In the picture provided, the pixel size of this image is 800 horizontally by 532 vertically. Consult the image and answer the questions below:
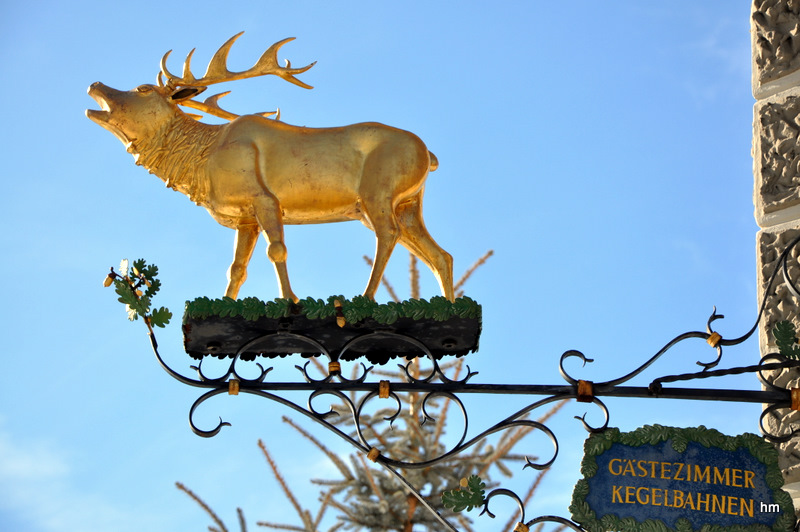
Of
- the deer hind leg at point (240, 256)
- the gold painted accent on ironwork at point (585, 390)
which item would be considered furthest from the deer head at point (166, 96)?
the gold painted accent on ironwork at point (585, 390)

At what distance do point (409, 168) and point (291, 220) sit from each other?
1.87 ft

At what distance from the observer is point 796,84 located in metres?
5.28

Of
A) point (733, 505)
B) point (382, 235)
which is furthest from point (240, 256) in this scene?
point (733, 505)

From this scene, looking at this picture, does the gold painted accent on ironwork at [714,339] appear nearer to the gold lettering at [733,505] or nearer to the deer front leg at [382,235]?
the gold lettering at [733,505]

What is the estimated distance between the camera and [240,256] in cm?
497

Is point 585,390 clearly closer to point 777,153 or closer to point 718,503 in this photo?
point 718,503

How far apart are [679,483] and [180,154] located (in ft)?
8.36

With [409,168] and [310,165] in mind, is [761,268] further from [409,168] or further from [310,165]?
[310,165]

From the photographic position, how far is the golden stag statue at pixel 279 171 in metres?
4.87

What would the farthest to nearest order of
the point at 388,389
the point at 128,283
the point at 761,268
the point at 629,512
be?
the point at 761,268, the point at 128,283, the point at 388,389, the point at 629,512

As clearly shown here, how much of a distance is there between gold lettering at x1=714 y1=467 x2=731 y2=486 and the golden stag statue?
1.33m

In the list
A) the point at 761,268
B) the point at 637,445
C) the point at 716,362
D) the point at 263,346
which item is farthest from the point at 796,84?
the point at 263,346

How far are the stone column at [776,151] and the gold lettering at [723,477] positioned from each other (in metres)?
0.65

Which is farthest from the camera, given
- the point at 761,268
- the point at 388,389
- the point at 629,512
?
the point at 761,268
